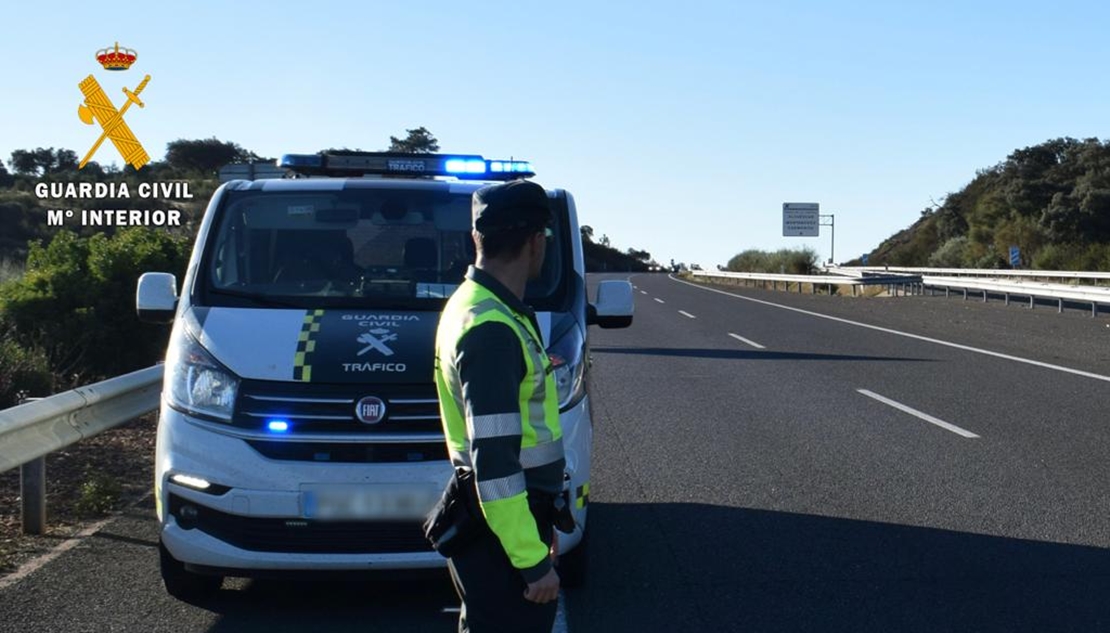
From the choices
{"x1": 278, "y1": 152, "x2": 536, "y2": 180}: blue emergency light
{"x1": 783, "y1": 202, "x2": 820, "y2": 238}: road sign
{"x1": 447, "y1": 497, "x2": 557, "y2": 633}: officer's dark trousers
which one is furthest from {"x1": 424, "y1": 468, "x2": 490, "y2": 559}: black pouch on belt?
{"x1": 783, "y1": 202, "x2": 820, "y2": 238}: road sign

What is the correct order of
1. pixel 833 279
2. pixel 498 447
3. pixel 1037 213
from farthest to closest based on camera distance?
1. pixel 1037 213
2. pixel 833 279
3. pixel 498 447

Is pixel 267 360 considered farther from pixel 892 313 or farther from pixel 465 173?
pixel 892 313

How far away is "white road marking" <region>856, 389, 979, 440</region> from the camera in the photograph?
35.0 ft

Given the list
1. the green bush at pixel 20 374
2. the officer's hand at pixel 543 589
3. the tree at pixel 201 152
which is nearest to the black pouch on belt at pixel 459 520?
the officer's hand at pixel 543 589

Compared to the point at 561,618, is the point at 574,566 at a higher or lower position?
higher

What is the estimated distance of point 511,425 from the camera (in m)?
3.04

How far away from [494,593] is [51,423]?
4581mm

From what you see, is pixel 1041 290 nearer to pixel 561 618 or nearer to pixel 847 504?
pixel 847 504

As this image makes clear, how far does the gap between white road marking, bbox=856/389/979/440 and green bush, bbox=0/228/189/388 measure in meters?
7.97

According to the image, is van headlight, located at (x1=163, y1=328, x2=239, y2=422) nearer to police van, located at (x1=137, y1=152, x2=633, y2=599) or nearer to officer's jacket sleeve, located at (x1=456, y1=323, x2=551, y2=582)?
police van, located at (x1=137, y1=152, x2=633, y2=599)

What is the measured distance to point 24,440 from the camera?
6527 millimetres

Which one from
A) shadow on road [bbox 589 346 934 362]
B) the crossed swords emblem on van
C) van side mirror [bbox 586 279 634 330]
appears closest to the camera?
the crossed swords emblem on van

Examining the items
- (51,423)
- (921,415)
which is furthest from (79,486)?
(921,415)

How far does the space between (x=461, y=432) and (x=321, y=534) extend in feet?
7.38
